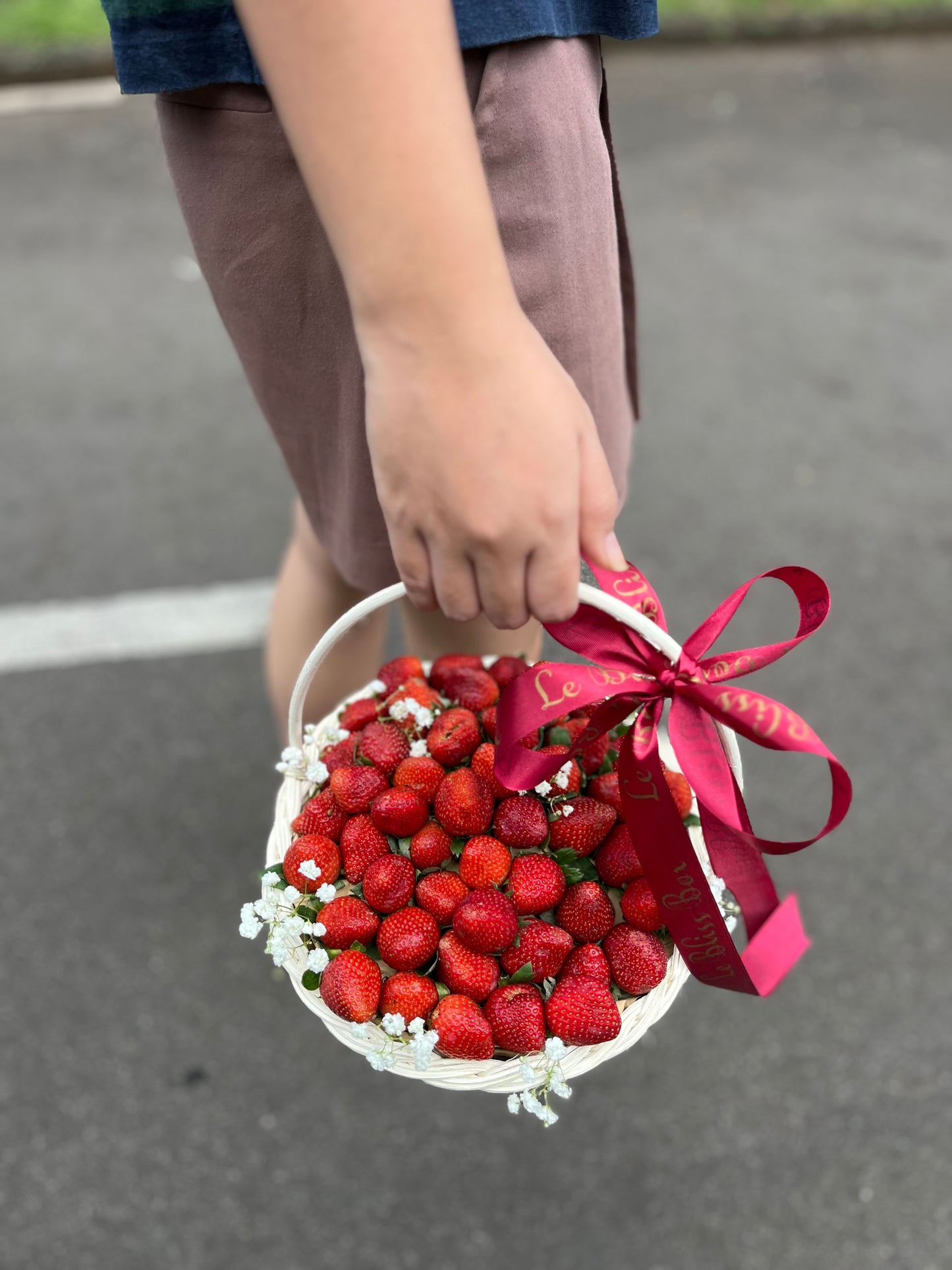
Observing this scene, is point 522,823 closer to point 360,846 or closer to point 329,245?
point 360,846

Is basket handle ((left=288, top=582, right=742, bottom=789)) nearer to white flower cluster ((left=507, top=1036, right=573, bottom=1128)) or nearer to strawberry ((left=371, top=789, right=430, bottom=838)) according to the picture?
strawberry ((left=371, top=789, right=430, bottom=838))

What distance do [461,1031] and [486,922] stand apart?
3.5 inches

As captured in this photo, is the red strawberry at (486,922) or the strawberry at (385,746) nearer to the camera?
the red strawberry at (486,922)

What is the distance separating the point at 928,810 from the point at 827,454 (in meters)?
0.92

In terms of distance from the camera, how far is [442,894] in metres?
0.88

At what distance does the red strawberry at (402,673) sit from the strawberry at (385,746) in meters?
0.06

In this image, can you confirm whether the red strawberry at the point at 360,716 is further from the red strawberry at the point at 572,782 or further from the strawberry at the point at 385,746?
the red strawberry at the point at 572,782

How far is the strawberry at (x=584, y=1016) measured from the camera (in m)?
0.81

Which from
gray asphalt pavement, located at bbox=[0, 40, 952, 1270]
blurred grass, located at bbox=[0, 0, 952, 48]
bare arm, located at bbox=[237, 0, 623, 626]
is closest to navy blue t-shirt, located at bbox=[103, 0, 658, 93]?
bare arm, located at bbox=[237, 0, 623, 626]

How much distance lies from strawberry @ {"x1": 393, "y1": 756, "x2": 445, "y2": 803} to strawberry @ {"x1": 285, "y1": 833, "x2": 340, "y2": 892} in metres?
0.09

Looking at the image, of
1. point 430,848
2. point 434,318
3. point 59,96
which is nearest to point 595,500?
point 434,318

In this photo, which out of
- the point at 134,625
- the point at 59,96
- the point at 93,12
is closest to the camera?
the point at 134,625

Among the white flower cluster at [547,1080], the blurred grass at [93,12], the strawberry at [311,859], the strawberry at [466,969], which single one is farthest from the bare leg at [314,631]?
the blurred grass at [93,12]

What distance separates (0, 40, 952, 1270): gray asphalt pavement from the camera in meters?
1.26
